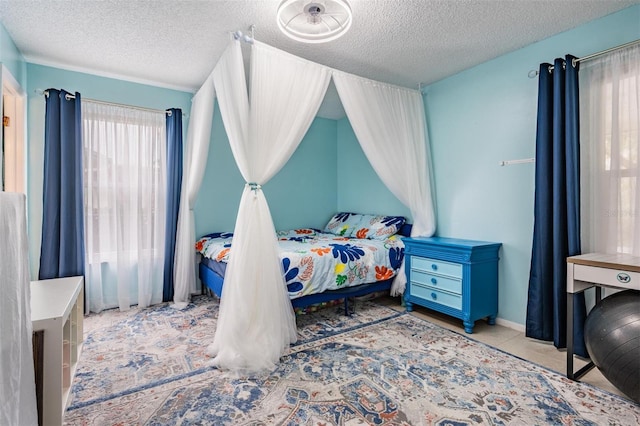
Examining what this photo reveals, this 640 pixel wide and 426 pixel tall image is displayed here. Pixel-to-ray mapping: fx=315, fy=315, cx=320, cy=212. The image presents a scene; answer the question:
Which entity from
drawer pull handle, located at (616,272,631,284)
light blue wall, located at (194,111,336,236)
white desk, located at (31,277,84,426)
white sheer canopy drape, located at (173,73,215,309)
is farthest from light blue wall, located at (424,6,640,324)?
white desk, located at (31,277,84,426)

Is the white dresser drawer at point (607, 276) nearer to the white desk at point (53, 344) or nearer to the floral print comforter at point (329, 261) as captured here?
the floral print comforter at point (329, 261)

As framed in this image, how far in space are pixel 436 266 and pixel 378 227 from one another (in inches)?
40.1

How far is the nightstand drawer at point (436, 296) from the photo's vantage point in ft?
9.39

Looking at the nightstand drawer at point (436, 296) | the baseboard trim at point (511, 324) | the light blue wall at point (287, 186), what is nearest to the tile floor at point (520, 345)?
the baseboard trim at point (511, 324)

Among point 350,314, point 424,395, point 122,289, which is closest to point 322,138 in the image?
point 350,314

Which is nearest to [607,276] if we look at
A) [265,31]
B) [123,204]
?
[265,31]

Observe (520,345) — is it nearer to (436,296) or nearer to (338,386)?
(436,296)

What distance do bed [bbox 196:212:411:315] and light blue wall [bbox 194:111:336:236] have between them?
35 cm

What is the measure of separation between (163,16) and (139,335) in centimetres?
258

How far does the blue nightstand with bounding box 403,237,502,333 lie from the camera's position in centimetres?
278

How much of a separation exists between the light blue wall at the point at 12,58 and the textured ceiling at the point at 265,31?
0.21 ft

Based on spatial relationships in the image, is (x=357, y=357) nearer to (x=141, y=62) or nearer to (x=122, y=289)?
(x=122, y=289)

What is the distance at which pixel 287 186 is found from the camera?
182 inches

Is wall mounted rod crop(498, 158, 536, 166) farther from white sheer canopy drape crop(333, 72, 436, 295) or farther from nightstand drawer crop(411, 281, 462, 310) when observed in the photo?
nightstand drawer crop(411, 281, 462, 310)
